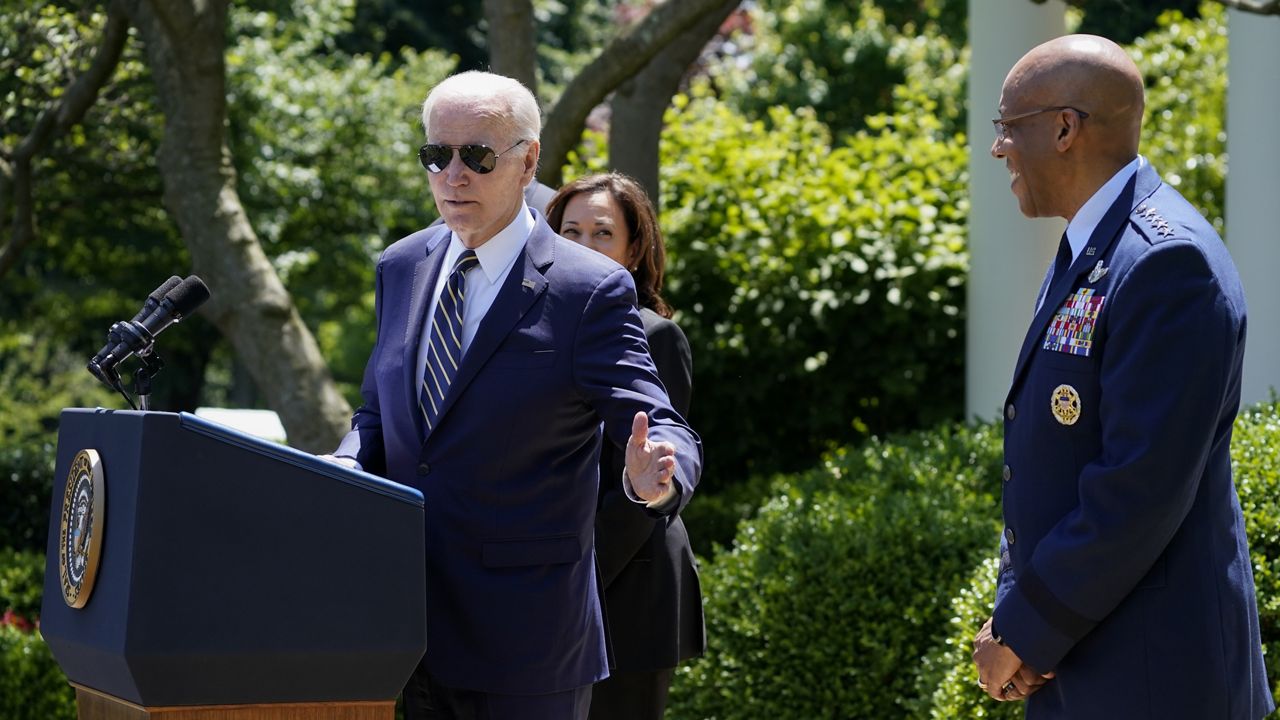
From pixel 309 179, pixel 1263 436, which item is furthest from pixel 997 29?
pixel 309 179

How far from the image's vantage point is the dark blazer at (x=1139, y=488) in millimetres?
2572

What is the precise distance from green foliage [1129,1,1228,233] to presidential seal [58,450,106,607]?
8693mm

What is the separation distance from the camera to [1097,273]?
2744 mm

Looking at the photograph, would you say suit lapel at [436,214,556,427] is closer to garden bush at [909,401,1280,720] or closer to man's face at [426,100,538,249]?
man's face at [426,100,538,249]

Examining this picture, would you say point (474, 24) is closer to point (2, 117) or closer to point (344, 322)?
point (344, 322)

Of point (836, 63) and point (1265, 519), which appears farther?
point (836, 63)

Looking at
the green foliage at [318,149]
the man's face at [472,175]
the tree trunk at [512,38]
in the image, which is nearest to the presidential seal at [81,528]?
the man's face at [472,175]

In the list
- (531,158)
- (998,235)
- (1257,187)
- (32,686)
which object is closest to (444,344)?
(531,158)

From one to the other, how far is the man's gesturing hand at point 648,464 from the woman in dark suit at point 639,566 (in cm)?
111

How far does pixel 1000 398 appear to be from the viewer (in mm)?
7590

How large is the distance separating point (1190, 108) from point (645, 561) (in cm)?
926

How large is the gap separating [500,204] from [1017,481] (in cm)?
116

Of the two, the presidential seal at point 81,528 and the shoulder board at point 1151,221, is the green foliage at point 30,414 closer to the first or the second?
the presidential seal at point 81,528

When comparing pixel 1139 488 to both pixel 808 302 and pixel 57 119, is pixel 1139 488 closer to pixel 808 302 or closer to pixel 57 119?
pixel 808 302
